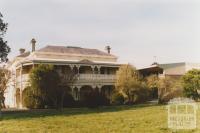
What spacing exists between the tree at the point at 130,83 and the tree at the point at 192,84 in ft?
17.4

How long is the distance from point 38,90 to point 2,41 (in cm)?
823

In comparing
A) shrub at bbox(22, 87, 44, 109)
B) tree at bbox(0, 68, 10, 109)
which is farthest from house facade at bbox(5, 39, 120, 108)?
shrub at bbox(22, 87, 44, 109)

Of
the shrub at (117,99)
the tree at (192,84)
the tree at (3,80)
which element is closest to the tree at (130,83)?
the shrub at (117,99)

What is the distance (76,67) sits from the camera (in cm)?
5359

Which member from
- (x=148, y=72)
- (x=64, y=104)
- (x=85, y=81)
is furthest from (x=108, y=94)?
(x=148, y=72)

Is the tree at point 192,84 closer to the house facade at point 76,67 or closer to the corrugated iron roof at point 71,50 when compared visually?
the house facade at point 76,67

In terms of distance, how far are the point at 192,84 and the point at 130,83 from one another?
296 inches

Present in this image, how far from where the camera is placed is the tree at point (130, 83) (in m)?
47.9

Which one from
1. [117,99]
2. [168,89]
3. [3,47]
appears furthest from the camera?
[168,89]

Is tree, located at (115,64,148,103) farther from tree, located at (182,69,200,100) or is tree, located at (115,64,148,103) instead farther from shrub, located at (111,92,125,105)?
tree, located at (182,69,200,100)

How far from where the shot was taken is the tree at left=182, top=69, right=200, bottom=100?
47625 millimetres

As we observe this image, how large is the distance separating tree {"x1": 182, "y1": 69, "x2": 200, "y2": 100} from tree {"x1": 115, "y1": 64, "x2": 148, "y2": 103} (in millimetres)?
5290

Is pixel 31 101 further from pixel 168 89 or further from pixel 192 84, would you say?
pixel 192 84

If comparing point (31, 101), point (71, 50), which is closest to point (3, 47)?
point (31, 101)
